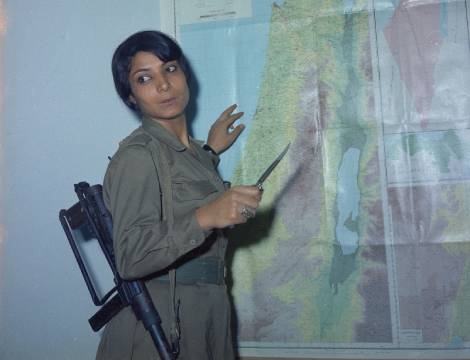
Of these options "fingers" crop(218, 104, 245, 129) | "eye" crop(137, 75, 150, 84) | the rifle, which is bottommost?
the rifle

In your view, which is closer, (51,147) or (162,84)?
(162,84)

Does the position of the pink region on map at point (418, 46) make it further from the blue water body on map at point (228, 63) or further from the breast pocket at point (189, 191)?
the breast pocket at point (189, 191)

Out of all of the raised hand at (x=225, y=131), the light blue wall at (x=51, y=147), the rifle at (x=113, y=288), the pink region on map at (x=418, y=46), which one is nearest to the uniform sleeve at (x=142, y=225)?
the rifle at (x=113, y=288)

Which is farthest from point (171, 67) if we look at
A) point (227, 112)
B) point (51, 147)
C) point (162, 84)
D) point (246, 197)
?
point (51, 147)

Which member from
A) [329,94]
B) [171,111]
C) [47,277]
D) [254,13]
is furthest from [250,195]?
[47,277]

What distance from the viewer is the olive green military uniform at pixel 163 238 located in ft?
2.24

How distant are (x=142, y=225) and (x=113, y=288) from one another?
0.25m

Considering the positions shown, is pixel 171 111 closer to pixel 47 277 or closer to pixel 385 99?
pixel 385 99

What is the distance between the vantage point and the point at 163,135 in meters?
0.83

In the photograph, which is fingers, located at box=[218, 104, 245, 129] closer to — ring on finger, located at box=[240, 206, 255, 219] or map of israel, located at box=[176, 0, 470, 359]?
map of israel, located at box=[176, 0, 470, 359]

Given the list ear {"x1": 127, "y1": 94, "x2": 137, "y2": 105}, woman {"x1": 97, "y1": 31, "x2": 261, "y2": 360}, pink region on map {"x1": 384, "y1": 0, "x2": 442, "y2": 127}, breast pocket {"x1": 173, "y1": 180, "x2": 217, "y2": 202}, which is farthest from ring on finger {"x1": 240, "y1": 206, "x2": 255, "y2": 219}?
pink region on map {"x1": 384, "y1": 0, "x2": 442, "y2": 127}

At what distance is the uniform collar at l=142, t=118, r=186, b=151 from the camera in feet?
2.71

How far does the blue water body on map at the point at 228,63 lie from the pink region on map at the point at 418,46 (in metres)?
0.25

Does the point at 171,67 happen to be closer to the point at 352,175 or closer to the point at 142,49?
the point at 142,49
